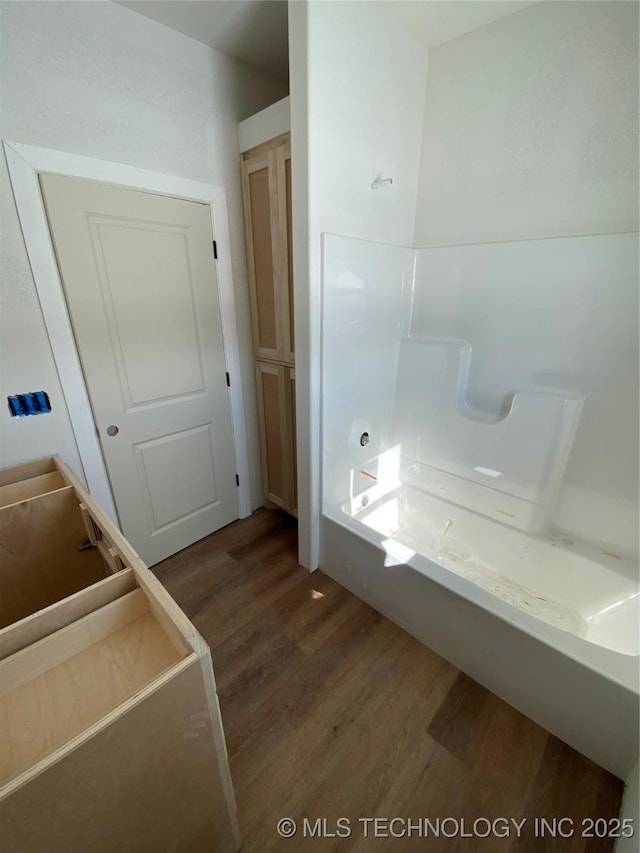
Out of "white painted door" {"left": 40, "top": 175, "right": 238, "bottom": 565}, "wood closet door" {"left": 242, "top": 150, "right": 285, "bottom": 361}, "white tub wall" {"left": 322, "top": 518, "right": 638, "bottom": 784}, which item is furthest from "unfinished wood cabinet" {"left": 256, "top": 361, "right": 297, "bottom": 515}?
"white tub wall" {"left": 322, "top": 518, "right": 638, "bottom": 784}

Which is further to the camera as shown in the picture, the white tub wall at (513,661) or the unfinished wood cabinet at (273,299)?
the unfinished wood cabinet at (273,299)

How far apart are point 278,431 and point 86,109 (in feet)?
5.56

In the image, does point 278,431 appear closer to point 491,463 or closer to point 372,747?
point 491,463

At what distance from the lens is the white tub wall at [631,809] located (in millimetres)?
906

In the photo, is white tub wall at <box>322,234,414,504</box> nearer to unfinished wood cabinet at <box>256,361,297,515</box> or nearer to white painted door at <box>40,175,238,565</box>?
unfinished wood cabinet at <box>256,361,297,515</box>

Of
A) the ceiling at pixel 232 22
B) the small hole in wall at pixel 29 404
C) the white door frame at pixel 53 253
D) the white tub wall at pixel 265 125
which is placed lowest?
the small hole in wall at pixel 29 404

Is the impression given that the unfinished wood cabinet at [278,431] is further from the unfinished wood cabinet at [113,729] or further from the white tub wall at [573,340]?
the unfinished wood cabinet at [113,729]

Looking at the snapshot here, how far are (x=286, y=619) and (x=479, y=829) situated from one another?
3.19 ft

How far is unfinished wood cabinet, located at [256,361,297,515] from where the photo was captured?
7.00 ft

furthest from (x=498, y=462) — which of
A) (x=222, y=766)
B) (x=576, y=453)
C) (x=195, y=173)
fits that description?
(x=195, y=173)

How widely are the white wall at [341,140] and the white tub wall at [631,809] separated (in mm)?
1420

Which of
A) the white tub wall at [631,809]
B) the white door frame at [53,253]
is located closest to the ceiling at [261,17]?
the white door frame at [53,253]

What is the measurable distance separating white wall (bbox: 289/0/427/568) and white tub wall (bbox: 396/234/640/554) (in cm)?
50

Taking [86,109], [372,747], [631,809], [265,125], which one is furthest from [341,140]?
[631,809]
